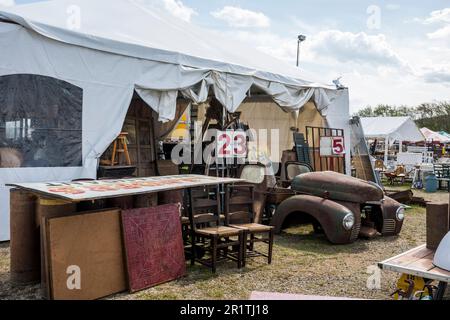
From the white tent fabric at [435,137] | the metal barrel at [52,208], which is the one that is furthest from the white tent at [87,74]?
the white tent fabric at [435,137]

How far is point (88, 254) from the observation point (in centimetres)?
357

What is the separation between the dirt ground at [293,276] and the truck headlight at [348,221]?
0.29 meters

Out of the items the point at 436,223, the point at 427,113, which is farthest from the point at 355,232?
the point at 427,113

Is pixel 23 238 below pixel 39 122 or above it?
below

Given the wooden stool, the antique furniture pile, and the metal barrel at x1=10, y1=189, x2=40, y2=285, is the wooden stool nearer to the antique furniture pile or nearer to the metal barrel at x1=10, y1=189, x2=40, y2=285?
the antique furniture pile

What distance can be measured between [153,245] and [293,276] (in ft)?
5.00

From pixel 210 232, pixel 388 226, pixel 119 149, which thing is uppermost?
pixel 119 149

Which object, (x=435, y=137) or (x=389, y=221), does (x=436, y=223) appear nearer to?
(x=389, y=221)

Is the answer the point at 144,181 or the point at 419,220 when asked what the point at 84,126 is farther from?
the point at 419,220

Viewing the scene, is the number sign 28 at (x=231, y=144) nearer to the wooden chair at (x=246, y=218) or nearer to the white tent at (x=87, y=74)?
the white tent at (x=87, y=74)

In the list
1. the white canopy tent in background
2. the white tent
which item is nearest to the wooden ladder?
the white tent

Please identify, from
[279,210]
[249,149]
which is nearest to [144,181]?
[279,210]

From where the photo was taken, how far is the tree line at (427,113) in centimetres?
3653

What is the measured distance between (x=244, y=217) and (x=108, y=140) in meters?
2.56
